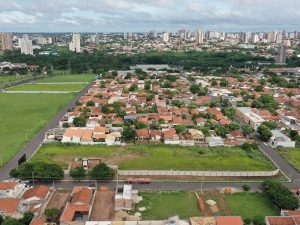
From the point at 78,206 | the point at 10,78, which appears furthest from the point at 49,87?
the point at 78,206

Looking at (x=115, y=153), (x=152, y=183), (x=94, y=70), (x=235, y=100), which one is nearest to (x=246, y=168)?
(x=152, y=183)

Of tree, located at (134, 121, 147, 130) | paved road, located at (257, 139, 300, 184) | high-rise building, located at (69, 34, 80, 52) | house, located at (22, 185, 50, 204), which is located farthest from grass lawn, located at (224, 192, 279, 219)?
high-rise building, located at (69, 34, 80, 52)

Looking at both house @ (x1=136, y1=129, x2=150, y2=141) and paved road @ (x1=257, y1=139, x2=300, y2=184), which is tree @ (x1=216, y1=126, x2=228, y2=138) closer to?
paved road @ (x1=257, y1=139, x2=300, y2=184)

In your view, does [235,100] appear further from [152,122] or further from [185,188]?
[185,188]

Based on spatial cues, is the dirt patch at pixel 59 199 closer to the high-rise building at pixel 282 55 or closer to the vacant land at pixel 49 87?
the vacant land at pixel 49 87

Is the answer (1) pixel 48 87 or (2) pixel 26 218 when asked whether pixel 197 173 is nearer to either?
(2) pixel 26 218

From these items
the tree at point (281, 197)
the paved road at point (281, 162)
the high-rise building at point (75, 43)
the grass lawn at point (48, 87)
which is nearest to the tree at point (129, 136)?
the paved road at point (281, 162)
